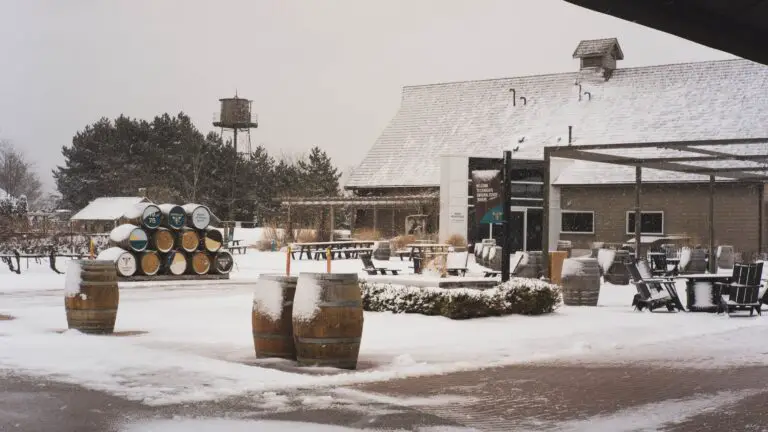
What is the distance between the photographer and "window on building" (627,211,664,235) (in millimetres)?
41250

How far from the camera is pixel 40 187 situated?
124 m

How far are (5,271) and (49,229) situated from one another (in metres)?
11.6

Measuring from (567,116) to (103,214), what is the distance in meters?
22.9

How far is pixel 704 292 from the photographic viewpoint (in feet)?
57.1

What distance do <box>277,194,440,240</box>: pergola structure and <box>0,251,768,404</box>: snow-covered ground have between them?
1003 inches

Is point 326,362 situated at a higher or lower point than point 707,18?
lower

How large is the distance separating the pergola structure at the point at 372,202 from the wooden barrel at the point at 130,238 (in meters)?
22.1

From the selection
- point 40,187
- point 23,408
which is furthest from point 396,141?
point 40,187

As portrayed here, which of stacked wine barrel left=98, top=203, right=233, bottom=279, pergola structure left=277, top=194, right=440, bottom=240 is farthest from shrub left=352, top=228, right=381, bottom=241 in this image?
stacked wine barrel left=98, top=203, right=233, bottom=279

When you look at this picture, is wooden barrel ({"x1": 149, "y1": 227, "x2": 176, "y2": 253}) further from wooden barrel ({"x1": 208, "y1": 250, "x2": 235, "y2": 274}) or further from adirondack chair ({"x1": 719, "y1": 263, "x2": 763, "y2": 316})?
adirondack chair ({"x1": 719, "y1": 263, "x2": 763, "y2": 316})

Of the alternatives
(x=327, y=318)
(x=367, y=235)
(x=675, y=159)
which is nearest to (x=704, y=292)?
(x=675, y=159)

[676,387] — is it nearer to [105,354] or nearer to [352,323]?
[352,323]

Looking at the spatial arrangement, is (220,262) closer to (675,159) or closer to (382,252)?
(382,252)

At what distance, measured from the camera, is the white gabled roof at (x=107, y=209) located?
48531 mm
